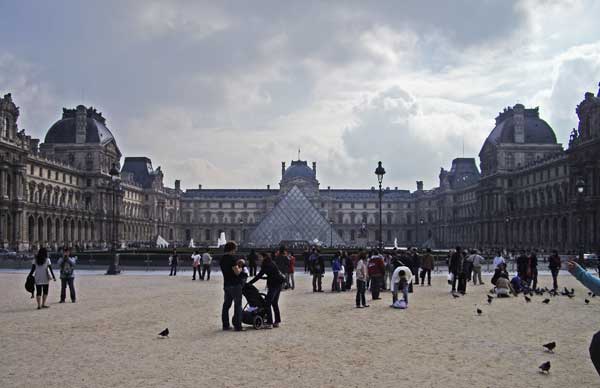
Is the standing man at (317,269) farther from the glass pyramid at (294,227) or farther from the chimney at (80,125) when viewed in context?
the chimney at (80,125)

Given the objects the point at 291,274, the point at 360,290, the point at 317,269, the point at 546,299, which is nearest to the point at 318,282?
the point at 317,269

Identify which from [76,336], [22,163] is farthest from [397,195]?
[76,336]

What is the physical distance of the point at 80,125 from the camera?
7912cm

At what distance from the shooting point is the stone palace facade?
5431 centimetres

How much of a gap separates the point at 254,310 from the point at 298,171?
111284 mm

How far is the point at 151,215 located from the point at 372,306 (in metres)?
88.3

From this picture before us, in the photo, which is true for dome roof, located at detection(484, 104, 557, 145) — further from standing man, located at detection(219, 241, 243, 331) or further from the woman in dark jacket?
standing man, located at detection(219, 241, 243, 331)

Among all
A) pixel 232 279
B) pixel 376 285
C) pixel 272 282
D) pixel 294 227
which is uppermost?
pixel 294 227

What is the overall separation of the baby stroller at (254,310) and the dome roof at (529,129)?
228 feet

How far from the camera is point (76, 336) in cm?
1106

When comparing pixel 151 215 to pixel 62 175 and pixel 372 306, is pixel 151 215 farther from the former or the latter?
pixel 372 306

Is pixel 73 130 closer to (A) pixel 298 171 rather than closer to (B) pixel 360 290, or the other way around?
(A) pixel 298 171

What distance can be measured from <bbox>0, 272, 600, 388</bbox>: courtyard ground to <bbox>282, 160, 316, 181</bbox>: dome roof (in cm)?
10567

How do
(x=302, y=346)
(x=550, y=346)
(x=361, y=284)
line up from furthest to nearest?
(x=361, y=284) < (x=302, y=346) < (x=550, y=346)
